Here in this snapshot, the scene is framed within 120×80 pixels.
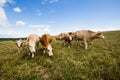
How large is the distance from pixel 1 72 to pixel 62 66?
4.11m

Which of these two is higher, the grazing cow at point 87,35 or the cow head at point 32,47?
the grazing cow at point 87,35

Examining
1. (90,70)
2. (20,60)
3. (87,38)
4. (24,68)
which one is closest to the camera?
(90,70)

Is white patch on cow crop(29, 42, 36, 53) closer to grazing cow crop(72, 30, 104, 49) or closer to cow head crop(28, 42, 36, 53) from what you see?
cow head crop(28, 42, 36, 53)

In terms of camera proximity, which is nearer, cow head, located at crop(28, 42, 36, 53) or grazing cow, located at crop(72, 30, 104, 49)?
cow head, located at crop(28, 42, 36, 53)

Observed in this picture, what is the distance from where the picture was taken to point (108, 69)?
7848 millimetres

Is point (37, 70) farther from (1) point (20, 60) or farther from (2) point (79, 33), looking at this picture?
(2) point (79, 33)

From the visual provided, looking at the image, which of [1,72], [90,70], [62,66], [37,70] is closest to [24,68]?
[37,70]

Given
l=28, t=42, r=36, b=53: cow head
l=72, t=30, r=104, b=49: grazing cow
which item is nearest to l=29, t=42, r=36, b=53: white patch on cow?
l=28, t=42, r=36, b=53: cow head

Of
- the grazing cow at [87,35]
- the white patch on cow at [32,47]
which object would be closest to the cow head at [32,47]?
the white patch on cow at [32,47]

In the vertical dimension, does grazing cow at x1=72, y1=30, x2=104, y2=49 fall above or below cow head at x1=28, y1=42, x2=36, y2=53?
above

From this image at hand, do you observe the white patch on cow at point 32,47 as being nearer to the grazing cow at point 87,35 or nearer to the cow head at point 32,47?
A: the cow head at point 32,47

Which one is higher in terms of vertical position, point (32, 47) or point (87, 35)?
point (87, 35)

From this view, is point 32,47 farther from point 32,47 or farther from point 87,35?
point 87,35

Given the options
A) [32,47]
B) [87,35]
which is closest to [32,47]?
[32,47]
